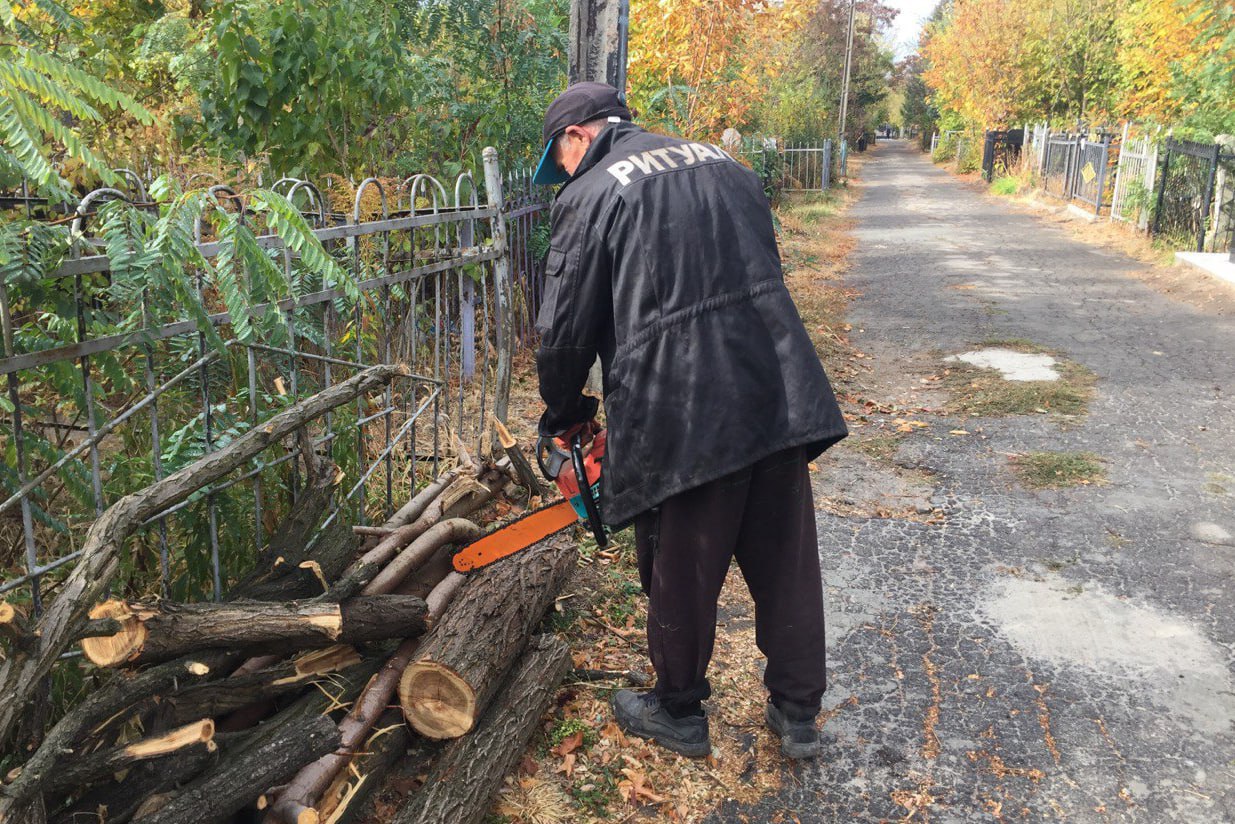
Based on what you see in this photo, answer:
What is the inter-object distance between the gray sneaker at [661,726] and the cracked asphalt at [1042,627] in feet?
0.88

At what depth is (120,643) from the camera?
90.6 inches

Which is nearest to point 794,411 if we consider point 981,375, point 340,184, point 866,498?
point 866,498

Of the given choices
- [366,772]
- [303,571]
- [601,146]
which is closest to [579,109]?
[601,146]

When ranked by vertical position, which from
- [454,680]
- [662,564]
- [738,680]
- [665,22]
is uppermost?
[665,22]

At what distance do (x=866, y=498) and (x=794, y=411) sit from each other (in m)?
2.65

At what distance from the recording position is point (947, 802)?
9.38 feet

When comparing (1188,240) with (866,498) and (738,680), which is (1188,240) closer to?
(866,498)

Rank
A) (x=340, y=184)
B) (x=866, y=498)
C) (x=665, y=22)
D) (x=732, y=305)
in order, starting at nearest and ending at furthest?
(x=732, y=305) < (x=866, y=498) < (x=340, y=184) < (x=665, y=22)

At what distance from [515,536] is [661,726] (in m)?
0.79

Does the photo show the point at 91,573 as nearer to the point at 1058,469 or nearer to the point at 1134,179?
the point at 1058,469

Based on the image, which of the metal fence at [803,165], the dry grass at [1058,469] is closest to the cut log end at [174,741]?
the dry grass at [1058,469]

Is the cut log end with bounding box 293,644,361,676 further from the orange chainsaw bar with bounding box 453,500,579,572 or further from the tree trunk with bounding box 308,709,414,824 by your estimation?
the orange chainsaw bar with bounding box 453,500,579,572

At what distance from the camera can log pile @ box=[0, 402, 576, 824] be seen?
7.34 feet

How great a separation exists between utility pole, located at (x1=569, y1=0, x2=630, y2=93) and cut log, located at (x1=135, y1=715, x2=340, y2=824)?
442 centimetres
